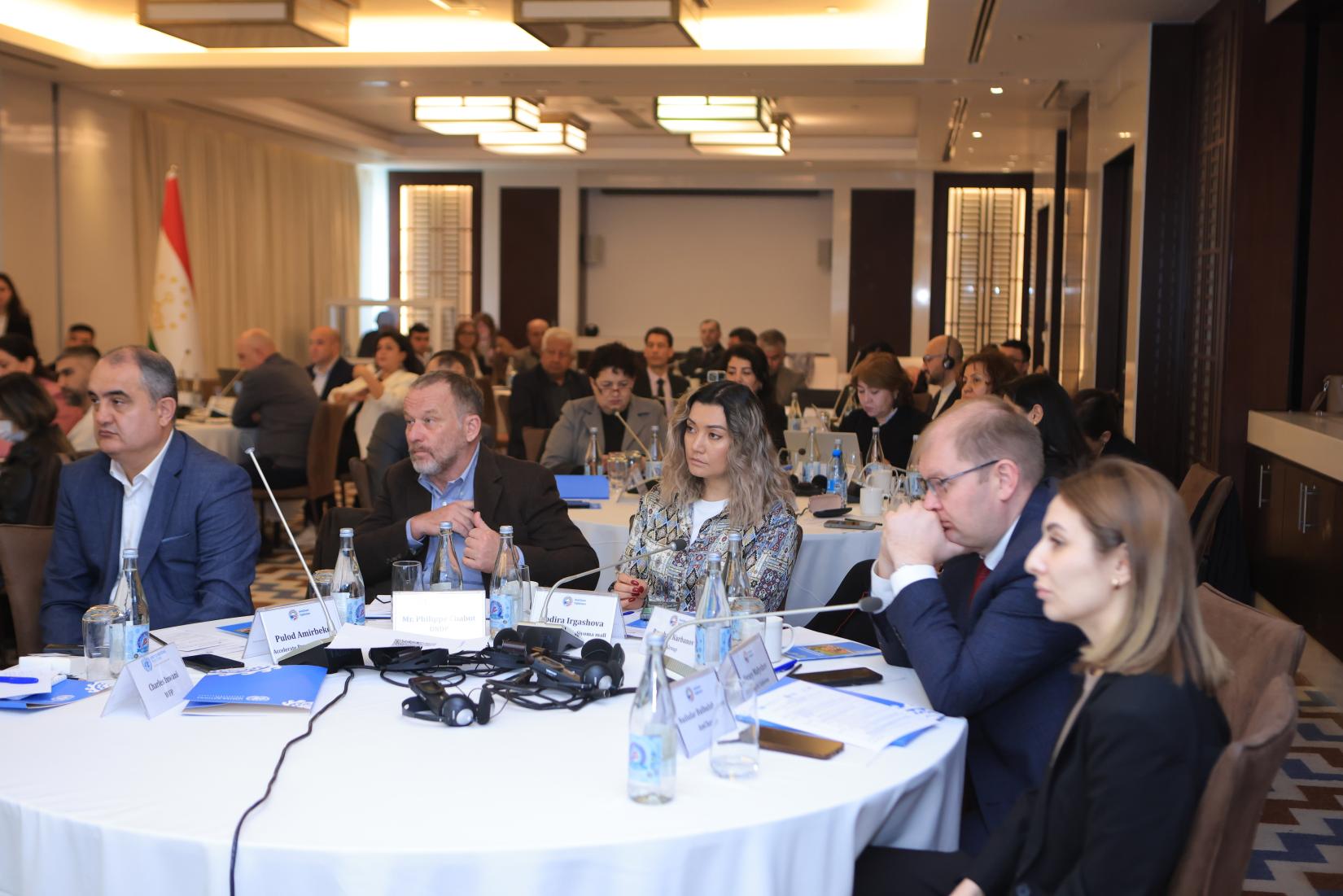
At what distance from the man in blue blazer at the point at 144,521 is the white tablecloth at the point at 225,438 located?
15.6ft

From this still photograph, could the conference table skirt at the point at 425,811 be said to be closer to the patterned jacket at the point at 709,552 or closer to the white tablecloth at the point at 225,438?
the patterned jacket at the point at 709,552

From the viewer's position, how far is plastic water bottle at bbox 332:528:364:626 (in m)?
2.94

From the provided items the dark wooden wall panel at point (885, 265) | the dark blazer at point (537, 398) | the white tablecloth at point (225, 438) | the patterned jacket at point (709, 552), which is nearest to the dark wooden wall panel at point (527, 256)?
the dark wooden wall panel at point (885, 265)

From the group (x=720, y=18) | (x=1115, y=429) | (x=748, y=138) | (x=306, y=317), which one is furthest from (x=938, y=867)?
(x=306, y=317)

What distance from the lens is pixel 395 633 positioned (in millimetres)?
2697

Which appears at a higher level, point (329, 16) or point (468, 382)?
point (329, 16)

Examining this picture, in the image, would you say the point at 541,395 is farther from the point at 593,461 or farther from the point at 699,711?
the point at 699,711

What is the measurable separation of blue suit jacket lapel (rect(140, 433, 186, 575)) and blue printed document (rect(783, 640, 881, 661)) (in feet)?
5.65

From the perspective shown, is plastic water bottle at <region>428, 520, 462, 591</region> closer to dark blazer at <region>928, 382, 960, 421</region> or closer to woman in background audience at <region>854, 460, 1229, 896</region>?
woman in background audience at <region>854, 460, 1229, 896</region>

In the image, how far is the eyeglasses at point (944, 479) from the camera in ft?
8.39

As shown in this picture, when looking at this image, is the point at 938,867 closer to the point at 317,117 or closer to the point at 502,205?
the point at 317,117

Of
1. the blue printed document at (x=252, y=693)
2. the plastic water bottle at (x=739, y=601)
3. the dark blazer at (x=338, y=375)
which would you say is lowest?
the blue printed document at (x=252, y=693)

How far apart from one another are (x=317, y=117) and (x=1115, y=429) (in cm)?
1086

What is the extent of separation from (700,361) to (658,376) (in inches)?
134
